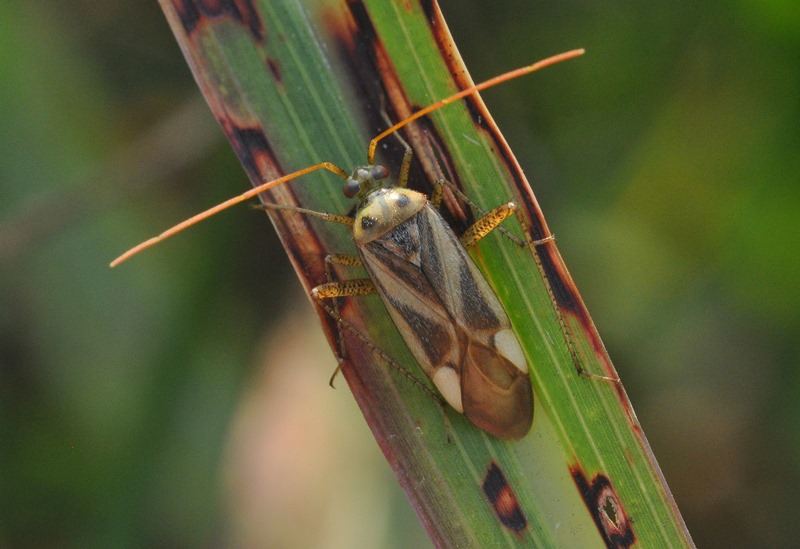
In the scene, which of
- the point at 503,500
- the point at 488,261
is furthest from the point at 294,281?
the point at 503,500

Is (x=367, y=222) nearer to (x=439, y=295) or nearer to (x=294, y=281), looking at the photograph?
(x=439, y=295)

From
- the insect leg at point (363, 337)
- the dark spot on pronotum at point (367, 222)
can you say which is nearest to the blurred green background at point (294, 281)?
the insect leg at point (363, 337)

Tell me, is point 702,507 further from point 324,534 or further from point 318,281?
point 318,281

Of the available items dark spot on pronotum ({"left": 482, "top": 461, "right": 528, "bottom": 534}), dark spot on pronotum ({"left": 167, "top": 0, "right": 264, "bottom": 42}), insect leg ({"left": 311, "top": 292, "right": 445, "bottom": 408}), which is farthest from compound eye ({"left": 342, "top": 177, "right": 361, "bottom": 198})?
dark spot on pronotum ({"left": 482, "top": 461, "right": 528, "bottom": 534})

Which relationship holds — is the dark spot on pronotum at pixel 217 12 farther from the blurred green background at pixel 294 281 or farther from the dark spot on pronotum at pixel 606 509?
the dark spot on pronotum at pixel 606 509

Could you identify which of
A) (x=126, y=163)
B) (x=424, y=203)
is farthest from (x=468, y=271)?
(x=126, y=163)

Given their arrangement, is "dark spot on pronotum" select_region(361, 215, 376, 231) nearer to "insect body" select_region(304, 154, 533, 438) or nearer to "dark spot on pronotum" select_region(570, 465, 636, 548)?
"insect body" select_region(304, 154, 533, 438)

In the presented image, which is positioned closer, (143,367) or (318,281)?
(318,281)
